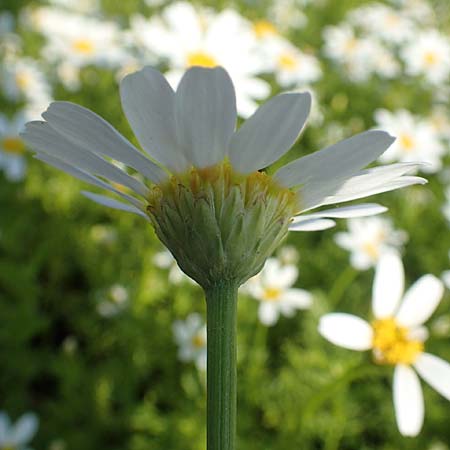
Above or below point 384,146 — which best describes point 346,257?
above

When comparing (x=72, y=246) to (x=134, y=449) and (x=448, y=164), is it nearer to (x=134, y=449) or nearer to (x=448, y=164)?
(x=134, y=449)

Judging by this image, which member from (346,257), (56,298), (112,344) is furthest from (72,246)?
(346,257)

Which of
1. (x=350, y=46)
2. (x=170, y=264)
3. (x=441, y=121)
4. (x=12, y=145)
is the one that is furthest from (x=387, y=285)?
(x=350, y=46)

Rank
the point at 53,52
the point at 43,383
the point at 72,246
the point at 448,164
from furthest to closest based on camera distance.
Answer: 1. the point at 448,164
2. the point at 53,52
3. the point at 72,246
4. the point at 43,383

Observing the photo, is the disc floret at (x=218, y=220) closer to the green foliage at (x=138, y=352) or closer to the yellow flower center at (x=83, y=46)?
the green foliage at (x=138, y=352)

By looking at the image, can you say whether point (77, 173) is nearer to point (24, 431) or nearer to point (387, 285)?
point (387, 285)

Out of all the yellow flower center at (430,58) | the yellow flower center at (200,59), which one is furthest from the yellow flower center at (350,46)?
the yellow flower center at (200,59)

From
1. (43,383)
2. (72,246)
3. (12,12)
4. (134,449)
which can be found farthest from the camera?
(12,12)

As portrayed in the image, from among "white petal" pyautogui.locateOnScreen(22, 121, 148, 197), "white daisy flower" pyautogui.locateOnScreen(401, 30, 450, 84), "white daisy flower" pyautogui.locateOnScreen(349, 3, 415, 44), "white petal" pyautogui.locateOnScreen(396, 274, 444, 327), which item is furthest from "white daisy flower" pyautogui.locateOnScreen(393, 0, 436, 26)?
"white petal" pyautogui.locateOnScreen(22, 121, 148, 197)
